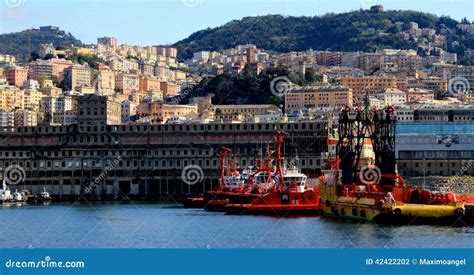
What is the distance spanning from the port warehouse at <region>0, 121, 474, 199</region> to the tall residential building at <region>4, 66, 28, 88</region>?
96695 millimetres

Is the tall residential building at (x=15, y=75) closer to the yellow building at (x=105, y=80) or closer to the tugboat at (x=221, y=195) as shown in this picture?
the yellow building at (x=105, y=80)

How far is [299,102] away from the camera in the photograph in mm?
151125

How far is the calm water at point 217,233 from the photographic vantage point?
3594cm

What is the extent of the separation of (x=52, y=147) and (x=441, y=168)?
3188 cm

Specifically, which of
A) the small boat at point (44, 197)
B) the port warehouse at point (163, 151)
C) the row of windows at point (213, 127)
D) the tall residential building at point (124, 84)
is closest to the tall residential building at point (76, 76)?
the tall residential building at point (124, 84)

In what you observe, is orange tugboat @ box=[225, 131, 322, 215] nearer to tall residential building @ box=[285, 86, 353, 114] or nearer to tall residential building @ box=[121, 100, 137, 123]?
tall residential building @ box=[285, 86, 353, 114]

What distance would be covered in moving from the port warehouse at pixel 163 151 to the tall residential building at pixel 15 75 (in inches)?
3807

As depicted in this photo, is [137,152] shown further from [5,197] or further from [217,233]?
[217,233]

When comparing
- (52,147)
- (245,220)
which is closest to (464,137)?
(52,147)

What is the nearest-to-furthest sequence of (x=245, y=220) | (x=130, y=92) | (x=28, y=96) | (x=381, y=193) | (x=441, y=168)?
(x=381, y=193) → (x=245, y=220) → (x=441, y=168) → (x=28, y=96) → (x=130, y=92)

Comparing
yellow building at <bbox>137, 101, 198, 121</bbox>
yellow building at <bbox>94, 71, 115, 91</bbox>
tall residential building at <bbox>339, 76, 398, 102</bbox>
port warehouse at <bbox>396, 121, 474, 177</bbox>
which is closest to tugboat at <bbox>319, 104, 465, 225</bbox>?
port warehouse at <bbox>396, 121, 474, 177</bbox>

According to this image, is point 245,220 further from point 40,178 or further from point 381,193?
point 40,178

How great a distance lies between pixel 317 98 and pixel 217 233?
109 metres

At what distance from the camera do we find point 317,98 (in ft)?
494
